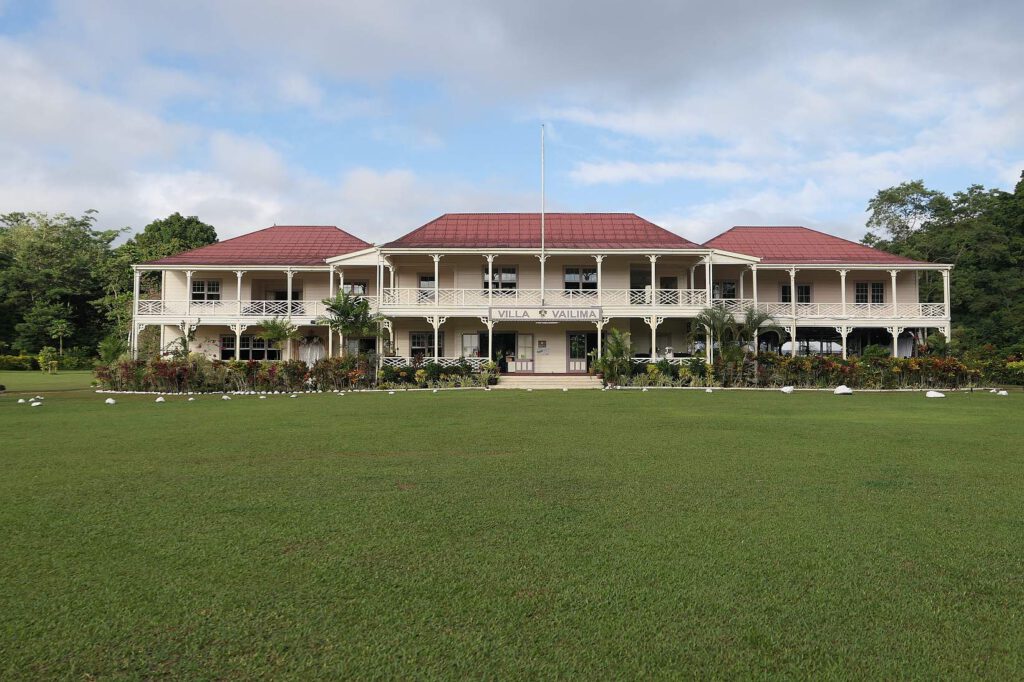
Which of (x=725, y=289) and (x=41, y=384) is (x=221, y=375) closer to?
(x=41, y=384)

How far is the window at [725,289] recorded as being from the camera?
97.1ft

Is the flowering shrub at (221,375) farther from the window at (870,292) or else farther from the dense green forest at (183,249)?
the window at (870,292)

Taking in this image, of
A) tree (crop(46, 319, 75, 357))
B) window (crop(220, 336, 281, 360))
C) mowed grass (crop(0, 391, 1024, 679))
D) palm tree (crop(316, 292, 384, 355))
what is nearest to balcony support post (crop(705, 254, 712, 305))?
palm tree (crop(316, 292, 384, 355))

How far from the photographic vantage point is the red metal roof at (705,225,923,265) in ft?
93.1

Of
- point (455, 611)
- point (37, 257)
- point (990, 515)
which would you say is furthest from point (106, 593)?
point (37, 257)

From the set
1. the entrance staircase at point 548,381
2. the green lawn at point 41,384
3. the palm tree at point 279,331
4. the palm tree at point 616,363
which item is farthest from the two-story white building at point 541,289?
the green lawn at point 41,384

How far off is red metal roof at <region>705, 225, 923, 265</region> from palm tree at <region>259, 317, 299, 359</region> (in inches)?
720

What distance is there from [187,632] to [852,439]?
28.2 ft

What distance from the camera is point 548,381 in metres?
24.7

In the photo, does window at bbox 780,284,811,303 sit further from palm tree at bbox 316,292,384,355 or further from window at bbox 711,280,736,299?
palm tree at bbox 316,292,384,355

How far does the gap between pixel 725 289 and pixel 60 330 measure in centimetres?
4028

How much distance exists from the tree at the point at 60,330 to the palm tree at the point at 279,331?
828 inches

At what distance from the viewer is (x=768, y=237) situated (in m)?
30.6

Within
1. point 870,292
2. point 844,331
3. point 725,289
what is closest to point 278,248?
point 725,289
